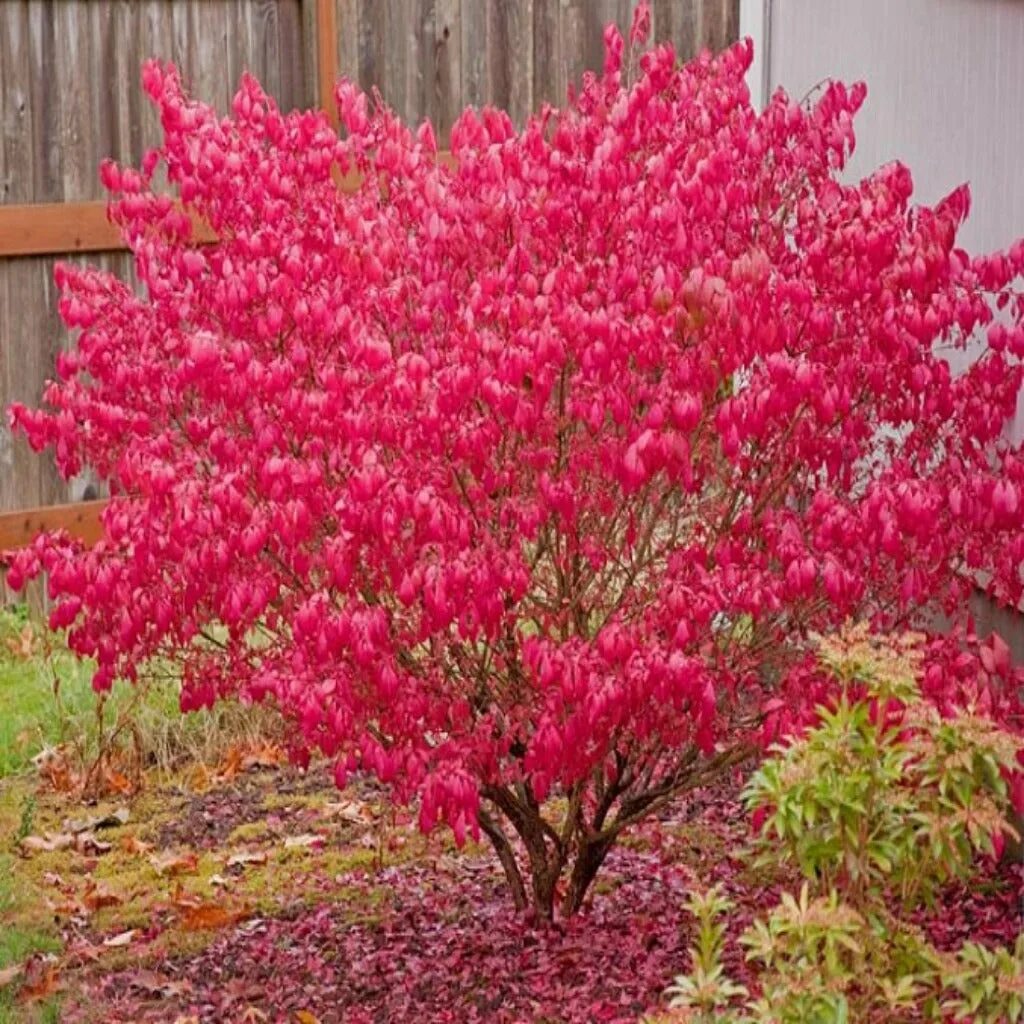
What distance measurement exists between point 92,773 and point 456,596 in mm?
3252

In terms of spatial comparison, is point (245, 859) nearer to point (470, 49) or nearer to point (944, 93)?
point (944, 93)

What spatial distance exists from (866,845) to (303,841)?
3.47 m

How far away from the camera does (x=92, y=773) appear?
7746 millimetres

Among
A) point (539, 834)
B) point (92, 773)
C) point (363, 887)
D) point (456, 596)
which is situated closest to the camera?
point (456, 596)

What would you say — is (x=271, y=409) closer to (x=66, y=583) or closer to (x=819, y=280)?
(x=66, y=583)

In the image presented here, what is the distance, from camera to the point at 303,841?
718 centimetres

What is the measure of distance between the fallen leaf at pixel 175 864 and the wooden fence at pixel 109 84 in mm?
2839

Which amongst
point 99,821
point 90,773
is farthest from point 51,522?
point 99,821

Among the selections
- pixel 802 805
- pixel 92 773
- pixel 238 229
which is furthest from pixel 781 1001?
pixel 92 773

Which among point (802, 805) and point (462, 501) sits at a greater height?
point (462, 501)

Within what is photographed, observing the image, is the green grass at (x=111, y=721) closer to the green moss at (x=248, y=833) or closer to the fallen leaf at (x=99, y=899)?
the green moss at (x=248, y=833)

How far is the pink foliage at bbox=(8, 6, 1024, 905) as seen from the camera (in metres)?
4.95

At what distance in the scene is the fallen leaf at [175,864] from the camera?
6965 mm

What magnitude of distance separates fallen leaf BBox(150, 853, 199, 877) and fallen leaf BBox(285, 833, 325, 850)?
0.31 m
